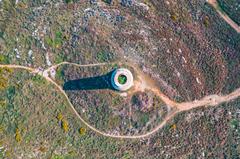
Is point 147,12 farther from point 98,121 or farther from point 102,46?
point 98,121

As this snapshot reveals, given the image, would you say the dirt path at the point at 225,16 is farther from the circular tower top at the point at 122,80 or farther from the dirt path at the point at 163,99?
the circular tower top at the point at 122,80

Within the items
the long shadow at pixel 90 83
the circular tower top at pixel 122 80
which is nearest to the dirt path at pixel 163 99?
the long shadow at pixel 90 83

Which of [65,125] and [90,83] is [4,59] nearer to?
[90,83]

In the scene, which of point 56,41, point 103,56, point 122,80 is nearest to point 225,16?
point 122,80

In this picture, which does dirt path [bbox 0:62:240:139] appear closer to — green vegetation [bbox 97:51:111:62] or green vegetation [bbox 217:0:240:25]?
green vegetation [bbox 97:51:111:62]

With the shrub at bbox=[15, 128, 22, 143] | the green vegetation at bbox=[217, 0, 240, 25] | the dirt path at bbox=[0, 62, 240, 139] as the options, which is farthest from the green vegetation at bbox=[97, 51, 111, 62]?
the green vegetation at bbox=[217, 0, 240, 25]
